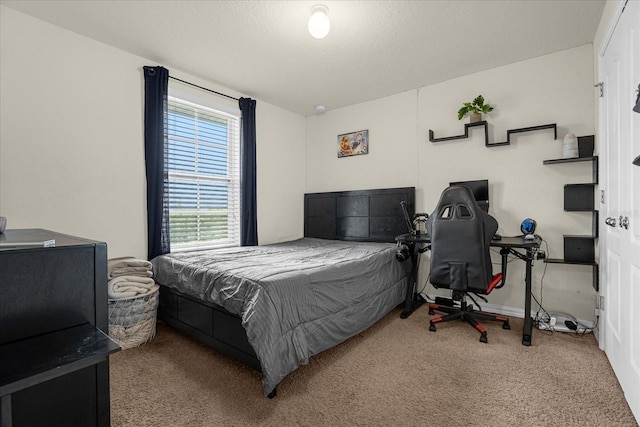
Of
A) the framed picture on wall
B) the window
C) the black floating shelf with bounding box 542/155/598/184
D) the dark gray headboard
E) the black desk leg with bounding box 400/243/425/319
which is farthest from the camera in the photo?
the framed picture on wall

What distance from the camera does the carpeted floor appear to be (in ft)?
5.21

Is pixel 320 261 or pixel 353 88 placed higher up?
pixel 353 88

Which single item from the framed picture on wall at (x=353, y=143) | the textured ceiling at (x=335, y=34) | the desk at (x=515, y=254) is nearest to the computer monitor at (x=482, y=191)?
the desk at (x=515, y=254)

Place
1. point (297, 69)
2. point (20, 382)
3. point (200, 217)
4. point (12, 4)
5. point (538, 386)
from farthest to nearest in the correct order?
point (200, 217)
point (297, 69)
point (12, 4)
point (538, 386)
point (20, 382)

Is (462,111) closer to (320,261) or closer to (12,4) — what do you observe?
(320,261)

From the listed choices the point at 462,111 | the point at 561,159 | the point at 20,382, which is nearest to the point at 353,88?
the point at 462,111

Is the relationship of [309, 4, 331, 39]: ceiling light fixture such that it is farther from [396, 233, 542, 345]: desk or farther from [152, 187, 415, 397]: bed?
[396, 233, 542, 345]: desk

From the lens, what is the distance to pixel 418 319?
2992 mm

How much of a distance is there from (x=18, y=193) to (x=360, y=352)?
2.88 m

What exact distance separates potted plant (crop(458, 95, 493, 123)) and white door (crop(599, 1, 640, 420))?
939 mm

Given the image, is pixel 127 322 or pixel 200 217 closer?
pixel 127 322

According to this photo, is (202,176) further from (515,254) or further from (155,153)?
(515,254)

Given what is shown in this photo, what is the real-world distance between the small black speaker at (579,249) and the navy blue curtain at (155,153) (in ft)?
Result: 12.5

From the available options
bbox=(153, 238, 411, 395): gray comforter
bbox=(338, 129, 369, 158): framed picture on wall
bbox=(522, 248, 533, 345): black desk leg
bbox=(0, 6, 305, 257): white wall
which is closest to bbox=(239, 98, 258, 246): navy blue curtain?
bbox=(153, 238, 411, 395): gray comforter
